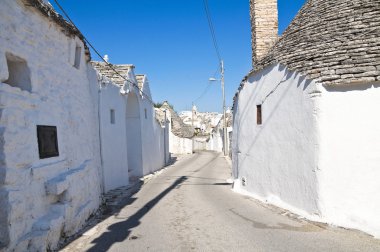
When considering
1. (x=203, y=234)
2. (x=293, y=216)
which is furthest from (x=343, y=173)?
(x=203, y=234)

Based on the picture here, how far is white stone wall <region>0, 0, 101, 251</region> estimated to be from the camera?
4.60m

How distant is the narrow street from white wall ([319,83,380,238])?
1.31ft

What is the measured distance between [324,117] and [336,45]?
187 cm

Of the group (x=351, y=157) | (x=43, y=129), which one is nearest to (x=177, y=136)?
(x=351, y=157)

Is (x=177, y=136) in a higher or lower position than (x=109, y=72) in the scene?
lower

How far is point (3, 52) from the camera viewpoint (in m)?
4.70

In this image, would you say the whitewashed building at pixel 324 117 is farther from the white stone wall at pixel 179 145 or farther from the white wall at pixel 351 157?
the white stone wall at pixel 179 145

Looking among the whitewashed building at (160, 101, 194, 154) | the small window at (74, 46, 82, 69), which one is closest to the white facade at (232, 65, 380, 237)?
the small window at (74, 46, 82, 69)

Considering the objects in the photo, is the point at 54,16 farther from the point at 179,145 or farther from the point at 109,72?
the point at 179,145

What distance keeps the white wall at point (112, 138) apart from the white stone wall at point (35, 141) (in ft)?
11.5

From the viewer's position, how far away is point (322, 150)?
7.25 meters

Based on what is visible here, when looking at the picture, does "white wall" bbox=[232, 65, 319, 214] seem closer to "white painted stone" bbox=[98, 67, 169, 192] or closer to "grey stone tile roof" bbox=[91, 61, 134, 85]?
"white painted stone" bbox=[98, 67, 169, 192]

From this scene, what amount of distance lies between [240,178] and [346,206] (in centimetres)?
563

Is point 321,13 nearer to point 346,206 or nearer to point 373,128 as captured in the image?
point 373,128
